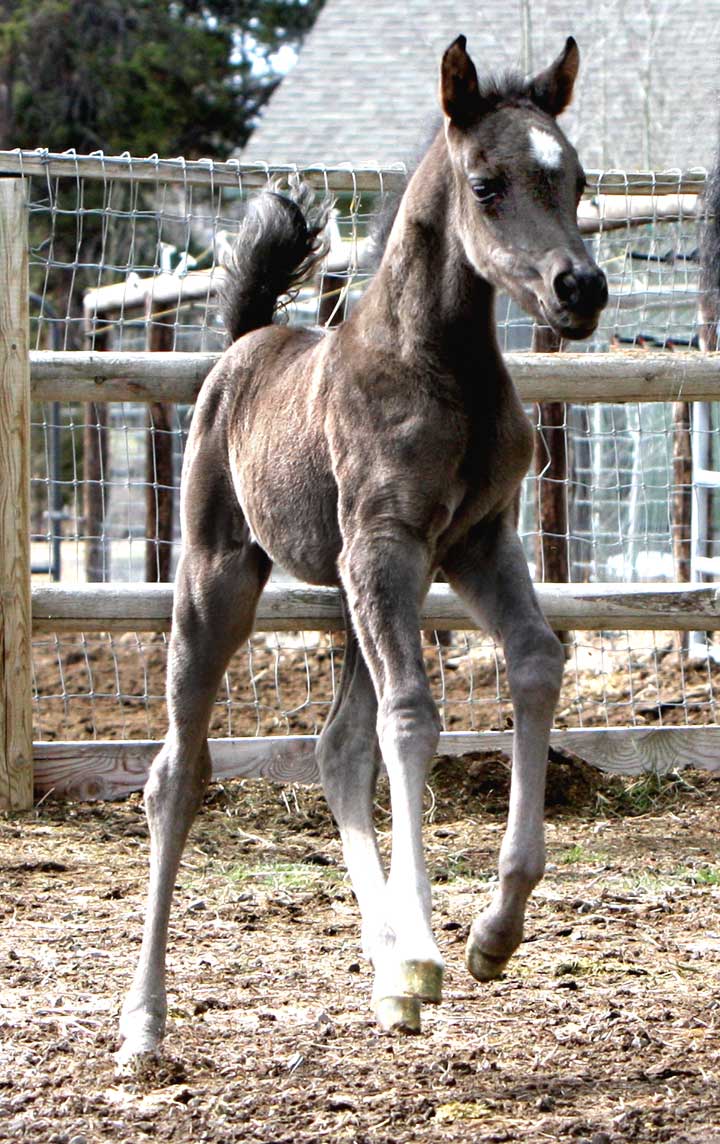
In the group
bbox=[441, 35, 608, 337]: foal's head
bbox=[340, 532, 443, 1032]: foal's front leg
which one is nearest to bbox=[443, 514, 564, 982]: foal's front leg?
bbox=[340, 532, 443, 1032]: foal's front leg

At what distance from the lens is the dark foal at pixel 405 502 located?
317 centimetres

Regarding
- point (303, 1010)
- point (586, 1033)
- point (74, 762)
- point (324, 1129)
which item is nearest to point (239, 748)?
point (74, 762)

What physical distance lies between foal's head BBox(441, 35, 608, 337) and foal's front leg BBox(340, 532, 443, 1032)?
24.1 inches

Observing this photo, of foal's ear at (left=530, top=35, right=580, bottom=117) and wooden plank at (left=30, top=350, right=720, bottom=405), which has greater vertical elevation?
foal's ear at (left=530, top=35, right=580, bottom=117)

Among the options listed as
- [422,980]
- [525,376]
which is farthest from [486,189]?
[525,376]

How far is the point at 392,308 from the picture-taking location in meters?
3.57

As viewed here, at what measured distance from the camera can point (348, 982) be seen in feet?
13.9

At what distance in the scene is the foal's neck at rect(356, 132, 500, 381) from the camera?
3457 millimetres

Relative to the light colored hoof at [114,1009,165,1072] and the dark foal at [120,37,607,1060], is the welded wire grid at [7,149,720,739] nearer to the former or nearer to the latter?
the dark foal at [120,37,607,1060]

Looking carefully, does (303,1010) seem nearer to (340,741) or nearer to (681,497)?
(340,741)

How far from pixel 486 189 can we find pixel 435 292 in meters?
0.31

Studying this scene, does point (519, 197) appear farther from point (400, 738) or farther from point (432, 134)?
point (400, 738)

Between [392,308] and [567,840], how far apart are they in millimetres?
2894

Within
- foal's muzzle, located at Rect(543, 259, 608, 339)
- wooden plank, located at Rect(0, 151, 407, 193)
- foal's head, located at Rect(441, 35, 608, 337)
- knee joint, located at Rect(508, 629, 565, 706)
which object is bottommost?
knee joint, located at Rect(508, 629, 565, 706)
